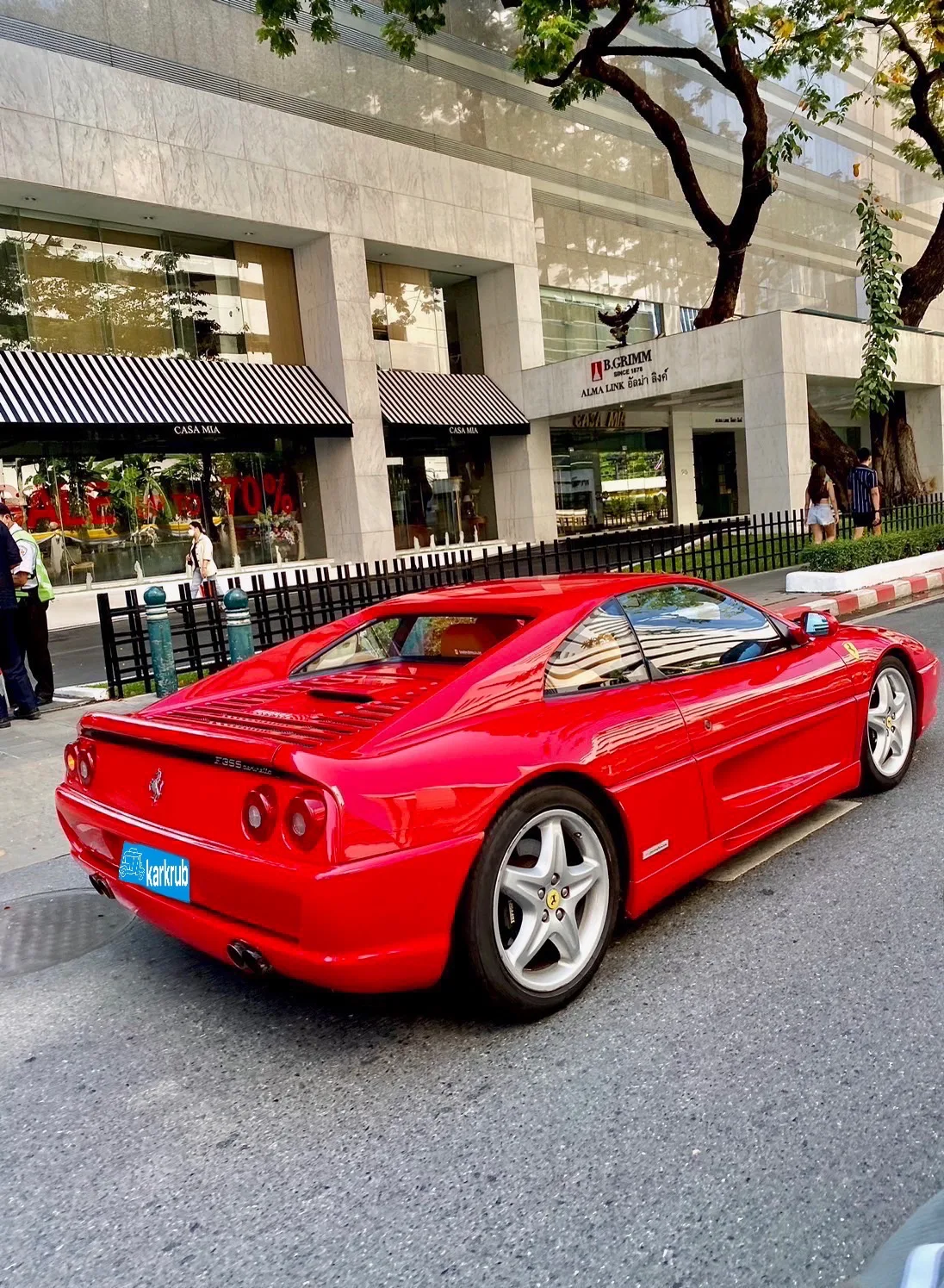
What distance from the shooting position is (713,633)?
4.06m

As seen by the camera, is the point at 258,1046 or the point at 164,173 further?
the point at 164,173

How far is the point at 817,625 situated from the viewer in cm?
462

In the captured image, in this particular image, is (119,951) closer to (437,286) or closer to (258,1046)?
(258,1046)

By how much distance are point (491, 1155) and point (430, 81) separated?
88.6 ft

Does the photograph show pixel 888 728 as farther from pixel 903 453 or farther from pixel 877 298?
pixel 903 453

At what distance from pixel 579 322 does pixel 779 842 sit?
86.4 feet

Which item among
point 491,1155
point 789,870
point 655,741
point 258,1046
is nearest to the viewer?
point 491,1155

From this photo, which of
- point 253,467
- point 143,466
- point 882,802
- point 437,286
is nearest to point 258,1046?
point 882,802

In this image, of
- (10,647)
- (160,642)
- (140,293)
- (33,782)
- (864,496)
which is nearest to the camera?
(33,782)

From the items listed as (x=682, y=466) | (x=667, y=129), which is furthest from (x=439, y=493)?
(x=667, y=129)

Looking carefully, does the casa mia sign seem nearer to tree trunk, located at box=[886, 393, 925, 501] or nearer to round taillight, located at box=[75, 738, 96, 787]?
tree trunk, located at box=[886, 393, 925, 501]

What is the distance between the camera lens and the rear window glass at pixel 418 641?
11.9 ft

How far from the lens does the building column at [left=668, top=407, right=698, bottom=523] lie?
1220 inches

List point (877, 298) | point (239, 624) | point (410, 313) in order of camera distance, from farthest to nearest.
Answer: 1. point (410, 313)
2. point (877, 298)
3. point (239, 624)
